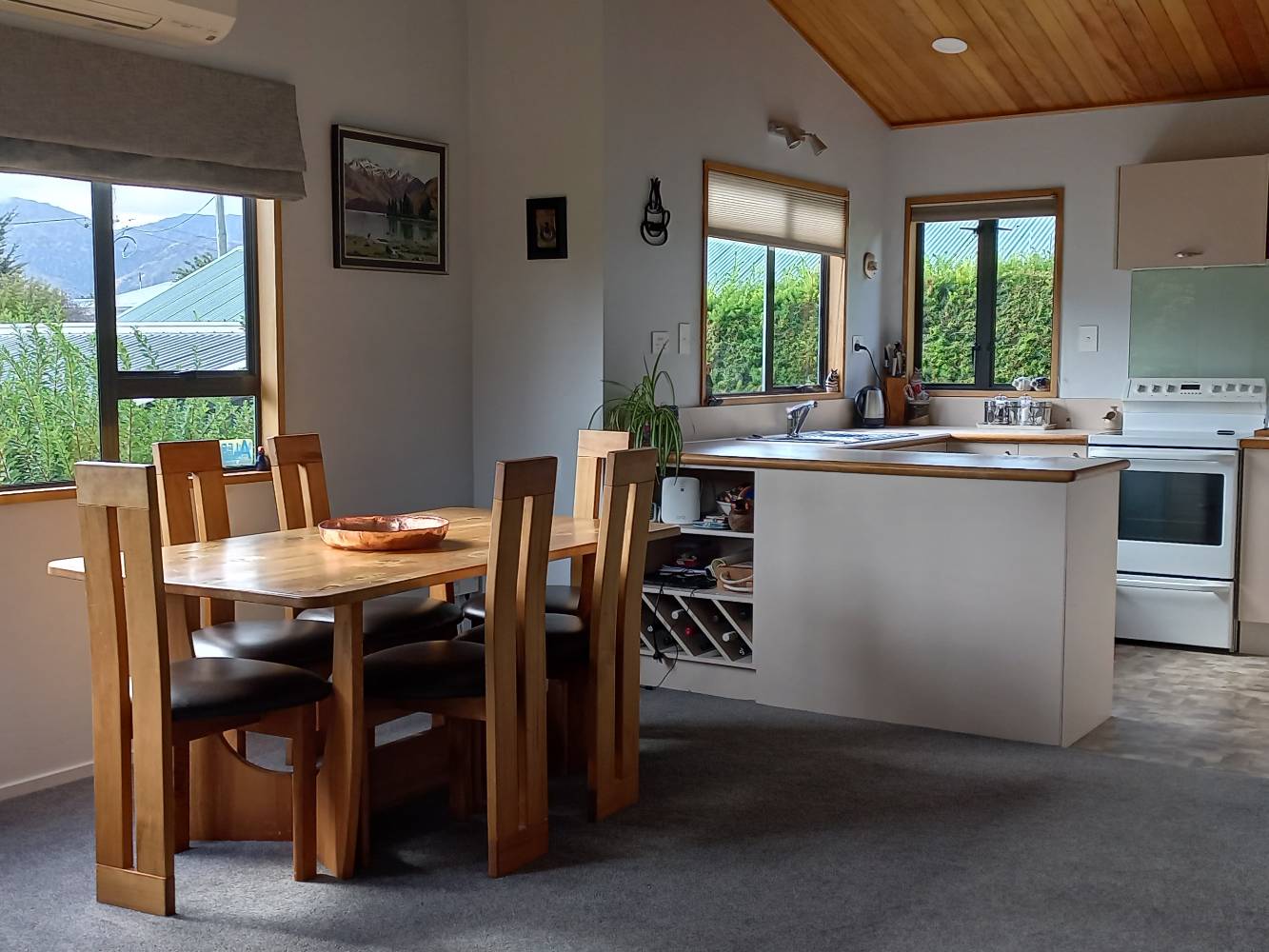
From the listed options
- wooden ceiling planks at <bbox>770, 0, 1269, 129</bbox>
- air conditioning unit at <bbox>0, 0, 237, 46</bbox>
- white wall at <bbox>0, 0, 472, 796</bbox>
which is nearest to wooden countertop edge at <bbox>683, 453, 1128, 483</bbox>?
white wall at <bbox>0, 0, 472, 796</bbox>

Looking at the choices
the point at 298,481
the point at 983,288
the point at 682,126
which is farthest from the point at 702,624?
the point at 983,288

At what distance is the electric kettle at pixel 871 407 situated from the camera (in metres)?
6.52

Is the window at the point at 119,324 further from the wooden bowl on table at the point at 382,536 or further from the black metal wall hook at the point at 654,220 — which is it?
the black metal wall hook at the point at 654,220

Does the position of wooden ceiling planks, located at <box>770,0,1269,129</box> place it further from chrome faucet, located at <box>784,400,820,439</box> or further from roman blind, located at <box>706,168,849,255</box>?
chrome faucet, located at <box>784,400,820,439</box>

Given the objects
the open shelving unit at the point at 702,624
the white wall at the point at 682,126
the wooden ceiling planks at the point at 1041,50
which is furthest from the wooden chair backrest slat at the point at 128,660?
the wooden ceiling planks at the point at 1041,50

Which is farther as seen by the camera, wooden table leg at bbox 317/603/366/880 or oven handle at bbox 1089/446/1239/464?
oven handle at bbox 1089/446/1239/464

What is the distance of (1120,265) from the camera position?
6.04m

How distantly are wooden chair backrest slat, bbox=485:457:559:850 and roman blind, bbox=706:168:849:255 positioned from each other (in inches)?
107

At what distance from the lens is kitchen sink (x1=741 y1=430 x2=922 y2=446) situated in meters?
5.56

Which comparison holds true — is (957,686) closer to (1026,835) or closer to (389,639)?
(1026,835)

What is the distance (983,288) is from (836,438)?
59.3 inches

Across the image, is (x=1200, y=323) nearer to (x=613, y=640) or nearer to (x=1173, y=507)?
(x=1173, y=507)

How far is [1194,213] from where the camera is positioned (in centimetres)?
584

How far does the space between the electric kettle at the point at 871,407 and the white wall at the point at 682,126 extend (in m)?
0.95
